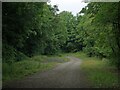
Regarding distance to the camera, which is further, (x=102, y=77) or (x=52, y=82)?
(x=102, y=77)

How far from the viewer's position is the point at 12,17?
2120 cm

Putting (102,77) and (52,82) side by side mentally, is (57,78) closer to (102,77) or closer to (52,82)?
(52,82)

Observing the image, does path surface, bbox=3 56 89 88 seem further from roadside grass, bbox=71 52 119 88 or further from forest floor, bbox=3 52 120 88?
roadside grass, bbox=71 52 119 88

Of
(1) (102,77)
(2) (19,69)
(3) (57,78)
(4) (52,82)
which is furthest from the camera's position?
(2) (19,69)

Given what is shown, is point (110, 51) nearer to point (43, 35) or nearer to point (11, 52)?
point (11, 52)

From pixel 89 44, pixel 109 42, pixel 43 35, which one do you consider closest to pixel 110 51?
pixel 109 42

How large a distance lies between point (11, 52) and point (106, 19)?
787 cm

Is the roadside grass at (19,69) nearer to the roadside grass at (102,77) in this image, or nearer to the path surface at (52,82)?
the path surface at (52,82)

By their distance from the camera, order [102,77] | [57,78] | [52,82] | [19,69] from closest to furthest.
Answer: [52,82]
[57,78]
[102,77]
[19,69]

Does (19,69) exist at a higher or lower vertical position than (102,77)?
higher

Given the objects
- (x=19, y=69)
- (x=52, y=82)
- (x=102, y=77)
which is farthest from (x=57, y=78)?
(x=19, y=69)

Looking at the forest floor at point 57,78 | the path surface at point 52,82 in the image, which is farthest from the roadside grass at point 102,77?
the path surface at point 52,82

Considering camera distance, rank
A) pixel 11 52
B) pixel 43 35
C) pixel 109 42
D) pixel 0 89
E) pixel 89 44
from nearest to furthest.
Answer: pixel 0 89
pixel 11 52
pixel 109 42
pixel 43 35
pixel 89 44

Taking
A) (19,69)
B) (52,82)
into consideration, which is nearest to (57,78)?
(52,82)
